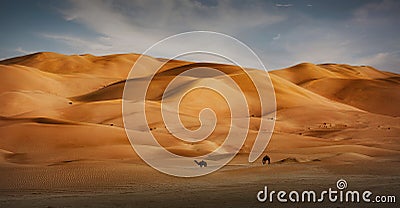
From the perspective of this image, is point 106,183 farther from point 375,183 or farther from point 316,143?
point 316,143

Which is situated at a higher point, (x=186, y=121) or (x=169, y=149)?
(x=186, y=121)

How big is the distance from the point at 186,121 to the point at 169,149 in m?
13.6

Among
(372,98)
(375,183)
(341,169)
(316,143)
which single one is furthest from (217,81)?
(375,183)

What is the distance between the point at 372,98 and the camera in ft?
257

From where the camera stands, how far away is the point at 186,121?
127 feet

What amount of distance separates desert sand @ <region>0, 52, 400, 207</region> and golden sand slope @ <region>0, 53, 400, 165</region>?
0.39 ft

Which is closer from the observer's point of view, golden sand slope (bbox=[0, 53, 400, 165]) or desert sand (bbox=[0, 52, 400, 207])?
desert sand (bbox=[0, 52, 400, 207])

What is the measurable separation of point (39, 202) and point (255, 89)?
49.3 metres

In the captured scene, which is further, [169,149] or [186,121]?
[186,121]

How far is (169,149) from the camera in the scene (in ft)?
82.4

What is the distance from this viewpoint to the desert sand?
40.4 ft

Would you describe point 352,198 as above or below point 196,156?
below

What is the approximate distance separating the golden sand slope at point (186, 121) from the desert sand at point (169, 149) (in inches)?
4.7

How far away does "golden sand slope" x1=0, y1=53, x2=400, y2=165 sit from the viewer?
24.2 metres
